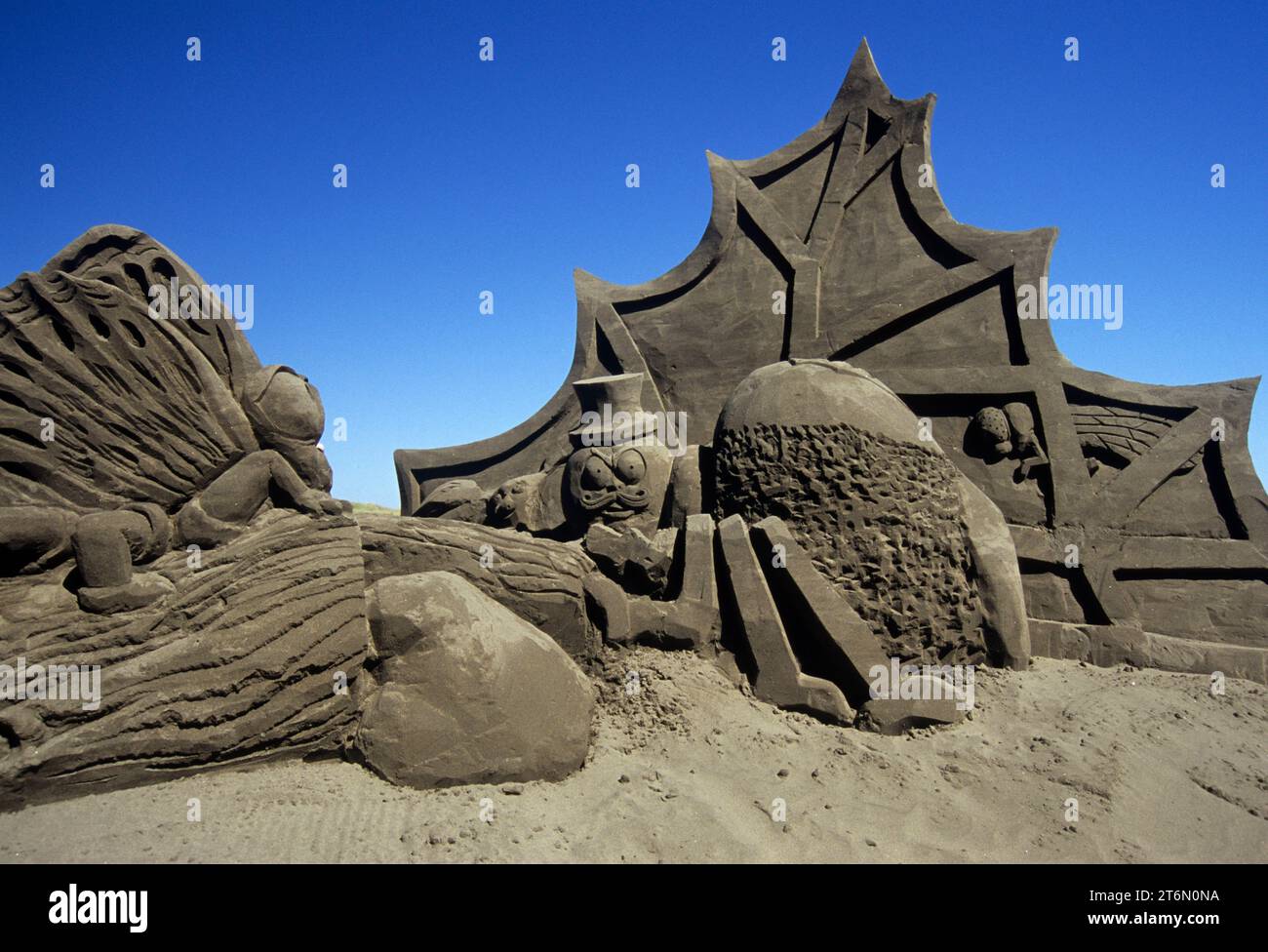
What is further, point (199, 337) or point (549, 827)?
point (199, 337)

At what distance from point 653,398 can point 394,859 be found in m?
5.02

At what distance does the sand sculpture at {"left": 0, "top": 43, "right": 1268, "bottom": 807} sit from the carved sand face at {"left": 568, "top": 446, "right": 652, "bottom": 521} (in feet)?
0.08

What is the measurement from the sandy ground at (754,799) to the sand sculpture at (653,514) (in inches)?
6.4

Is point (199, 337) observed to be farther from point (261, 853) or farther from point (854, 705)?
point (854, 705)

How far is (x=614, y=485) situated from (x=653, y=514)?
0.33 m

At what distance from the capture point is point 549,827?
3.12 meters

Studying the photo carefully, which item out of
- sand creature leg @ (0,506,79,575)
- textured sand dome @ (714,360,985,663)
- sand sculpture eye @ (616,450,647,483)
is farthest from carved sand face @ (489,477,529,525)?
sand creature leg @ (0,506,79,575)

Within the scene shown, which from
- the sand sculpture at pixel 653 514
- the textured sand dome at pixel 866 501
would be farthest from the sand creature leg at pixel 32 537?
the textured sand dome at pixel 866 501

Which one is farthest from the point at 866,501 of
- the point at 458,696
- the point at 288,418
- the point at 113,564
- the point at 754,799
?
the point at 113,564

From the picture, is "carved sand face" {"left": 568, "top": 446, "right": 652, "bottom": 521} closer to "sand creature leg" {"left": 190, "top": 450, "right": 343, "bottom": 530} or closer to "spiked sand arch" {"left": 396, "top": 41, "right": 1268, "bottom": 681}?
"spiked sand arch" {"left": 396, "top": 41, "right": 1268, "bottom": 681}

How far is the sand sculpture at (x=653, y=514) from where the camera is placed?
128 inches

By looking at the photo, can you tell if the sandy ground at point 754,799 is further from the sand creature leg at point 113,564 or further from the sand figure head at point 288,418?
the sand figure head at point 288,418

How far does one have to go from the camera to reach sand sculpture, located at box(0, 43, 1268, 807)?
128 inches
